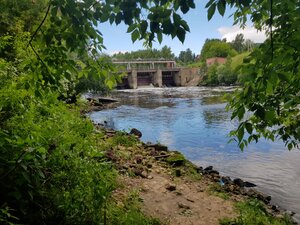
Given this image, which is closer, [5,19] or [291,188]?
[291,188]

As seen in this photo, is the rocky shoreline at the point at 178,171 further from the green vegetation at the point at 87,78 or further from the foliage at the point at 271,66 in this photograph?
the foliage at the point at 271,66

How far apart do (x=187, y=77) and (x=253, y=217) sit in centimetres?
6165

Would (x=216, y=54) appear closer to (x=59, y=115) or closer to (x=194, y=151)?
(x=194, y=151)

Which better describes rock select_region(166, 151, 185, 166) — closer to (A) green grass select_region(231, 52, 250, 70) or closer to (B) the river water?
(B) the river water

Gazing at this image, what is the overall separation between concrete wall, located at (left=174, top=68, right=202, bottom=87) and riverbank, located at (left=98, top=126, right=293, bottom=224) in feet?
185

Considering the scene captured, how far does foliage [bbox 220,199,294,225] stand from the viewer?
16.9 feet

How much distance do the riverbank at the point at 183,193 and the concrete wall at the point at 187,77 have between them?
5639cm

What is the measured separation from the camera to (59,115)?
207 inches

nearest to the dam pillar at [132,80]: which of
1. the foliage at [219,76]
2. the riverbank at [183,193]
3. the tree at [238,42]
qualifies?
the foliage at [219,76]

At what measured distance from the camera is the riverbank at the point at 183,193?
210 inches

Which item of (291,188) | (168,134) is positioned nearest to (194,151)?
(168,134)

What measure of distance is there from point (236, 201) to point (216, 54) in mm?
94895

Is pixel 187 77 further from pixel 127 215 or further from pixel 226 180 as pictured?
pixel 127 215

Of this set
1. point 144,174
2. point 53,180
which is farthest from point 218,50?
point 53,180
